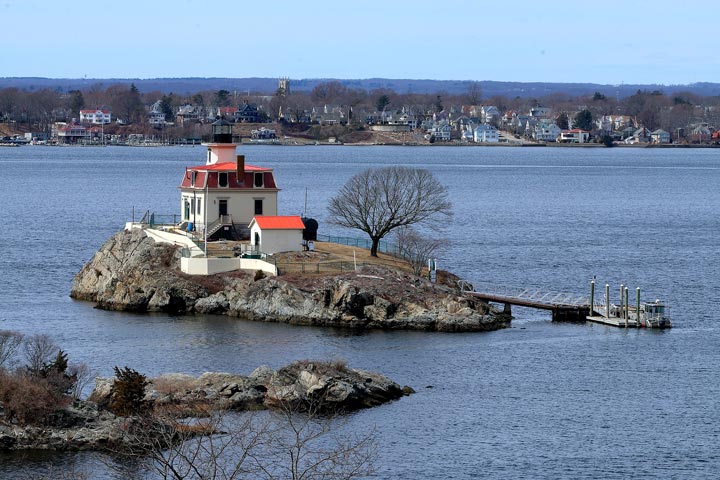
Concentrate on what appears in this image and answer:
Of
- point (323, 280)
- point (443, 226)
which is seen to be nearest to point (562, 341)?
point (323, 280)

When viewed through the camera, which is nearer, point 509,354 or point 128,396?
point 128,396

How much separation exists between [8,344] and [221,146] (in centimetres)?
2547

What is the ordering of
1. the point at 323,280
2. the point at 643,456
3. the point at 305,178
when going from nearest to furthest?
the point at 643,456, the point at 323,280, the point at 305,178

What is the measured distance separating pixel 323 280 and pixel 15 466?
24.3 metres

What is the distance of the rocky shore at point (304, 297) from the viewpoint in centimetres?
5788

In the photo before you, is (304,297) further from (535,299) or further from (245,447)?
(245,447)

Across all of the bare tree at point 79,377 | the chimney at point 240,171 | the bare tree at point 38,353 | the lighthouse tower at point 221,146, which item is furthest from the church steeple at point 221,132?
the bare tree at point 79,377

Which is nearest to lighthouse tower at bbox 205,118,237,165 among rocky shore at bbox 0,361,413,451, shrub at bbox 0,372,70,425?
rocky shore at bbox 0,361,413,451

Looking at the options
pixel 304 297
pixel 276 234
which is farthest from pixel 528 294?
Result: pixel 304 297

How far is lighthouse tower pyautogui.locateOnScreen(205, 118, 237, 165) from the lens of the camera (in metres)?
71.4

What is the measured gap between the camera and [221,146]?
234ft

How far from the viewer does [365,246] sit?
70000 mm

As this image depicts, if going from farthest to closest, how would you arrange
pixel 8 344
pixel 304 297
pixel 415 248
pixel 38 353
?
1. pixel 415 248
2. pixel 304 297
3. pixel 8 344
4. pixel 38 353

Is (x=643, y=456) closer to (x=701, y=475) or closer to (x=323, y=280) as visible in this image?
(x=701, y=475)
